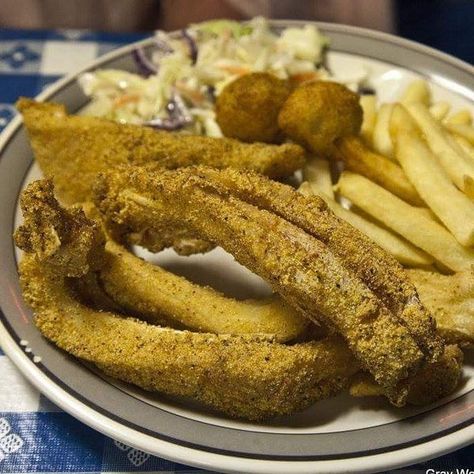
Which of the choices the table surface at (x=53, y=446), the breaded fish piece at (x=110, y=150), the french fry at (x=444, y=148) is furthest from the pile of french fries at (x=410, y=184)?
the table surface at (x=53, y=446)

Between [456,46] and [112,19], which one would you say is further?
[112,19]

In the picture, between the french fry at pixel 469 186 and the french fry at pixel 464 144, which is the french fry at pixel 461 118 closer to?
the french fry at pixel 464 144

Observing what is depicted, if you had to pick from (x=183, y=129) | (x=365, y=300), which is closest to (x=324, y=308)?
(x=365, y=300)

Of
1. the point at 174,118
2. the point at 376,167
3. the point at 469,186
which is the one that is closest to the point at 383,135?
the point at 376,167

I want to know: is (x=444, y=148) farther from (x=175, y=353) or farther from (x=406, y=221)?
(x=175, y=353)

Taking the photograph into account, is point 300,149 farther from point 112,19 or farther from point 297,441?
point 112,19
